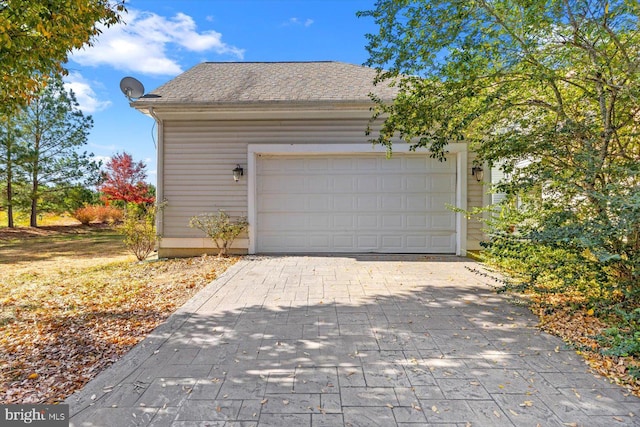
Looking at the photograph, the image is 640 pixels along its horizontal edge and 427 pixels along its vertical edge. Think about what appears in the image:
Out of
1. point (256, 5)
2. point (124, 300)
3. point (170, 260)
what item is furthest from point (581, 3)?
point (170, 260)

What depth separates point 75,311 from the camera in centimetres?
380

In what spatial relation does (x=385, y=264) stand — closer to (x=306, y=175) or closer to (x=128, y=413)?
(x=306, y=175)

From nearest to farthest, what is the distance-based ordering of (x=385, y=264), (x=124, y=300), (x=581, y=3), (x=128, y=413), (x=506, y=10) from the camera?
1. (x=128, y=413)
2. (x=581, y=3)
3. (x=506, y=10)
4. (x=124, y=300)
5. (x=385, y=264)

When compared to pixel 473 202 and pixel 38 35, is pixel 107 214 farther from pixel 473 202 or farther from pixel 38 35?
pixel 473 202

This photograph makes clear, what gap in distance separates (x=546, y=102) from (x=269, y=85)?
18.4ft

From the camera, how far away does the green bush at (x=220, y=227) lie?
22.5 ft

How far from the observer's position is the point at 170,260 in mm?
6945

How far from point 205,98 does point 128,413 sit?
6.32 metres

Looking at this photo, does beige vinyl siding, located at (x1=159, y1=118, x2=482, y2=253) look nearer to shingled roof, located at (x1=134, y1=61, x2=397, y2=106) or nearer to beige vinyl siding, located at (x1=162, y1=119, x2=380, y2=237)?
beige vinyl siding, located at (x1=162, y1=119, x2=380, y2=237)

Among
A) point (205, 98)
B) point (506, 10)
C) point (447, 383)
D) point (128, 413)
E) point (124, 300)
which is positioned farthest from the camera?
point (205, 98)

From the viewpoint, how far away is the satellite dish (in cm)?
665

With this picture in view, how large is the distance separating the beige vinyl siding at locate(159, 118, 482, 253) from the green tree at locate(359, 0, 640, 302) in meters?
2.80

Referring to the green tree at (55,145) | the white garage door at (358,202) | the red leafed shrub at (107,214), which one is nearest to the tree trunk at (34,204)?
the green tree at (55,145)

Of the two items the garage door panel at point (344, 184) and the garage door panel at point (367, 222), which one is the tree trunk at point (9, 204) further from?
the garage door panel at point (367, 222)
